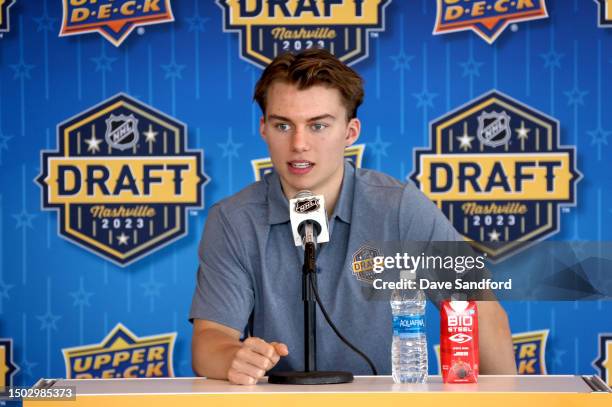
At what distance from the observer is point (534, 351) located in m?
3.55

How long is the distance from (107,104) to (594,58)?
174 cm

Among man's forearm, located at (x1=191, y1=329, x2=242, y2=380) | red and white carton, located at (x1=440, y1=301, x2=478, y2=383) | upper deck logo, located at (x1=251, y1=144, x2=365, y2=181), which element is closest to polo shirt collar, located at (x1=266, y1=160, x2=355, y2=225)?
man's forearm, located at (x1=191, y1=329, x2=242, y2=380)

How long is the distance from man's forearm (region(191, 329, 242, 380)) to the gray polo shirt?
0.17ft

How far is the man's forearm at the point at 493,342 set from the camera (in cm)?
216

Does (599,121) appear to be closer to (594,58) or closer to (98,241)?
(594,58)

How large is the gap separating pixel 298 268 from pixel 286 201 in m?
0.16

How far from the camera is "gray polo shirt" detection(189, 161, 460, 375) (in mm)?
2223

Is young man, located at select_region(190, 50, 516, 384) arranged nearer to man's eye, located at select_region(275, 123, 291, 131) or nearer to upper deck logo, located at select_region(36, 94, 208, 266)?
man's eye, located at select_region(275, 123, 291, 131)

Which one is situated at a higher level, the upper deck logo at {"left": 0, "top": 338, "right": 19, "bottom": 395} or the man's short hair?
the man's short hair

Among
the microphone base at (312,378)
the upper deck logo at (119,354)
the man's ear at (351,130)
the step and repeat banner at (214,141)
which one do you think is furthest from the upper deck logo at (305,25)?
the microphone base at (312,378)

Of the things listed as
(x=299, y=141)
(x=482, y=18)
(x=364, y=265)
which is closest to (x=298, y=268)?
(x=364, y=265)

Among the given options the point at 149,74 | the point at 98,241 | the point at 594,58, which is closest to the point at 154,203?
the point at 98,241

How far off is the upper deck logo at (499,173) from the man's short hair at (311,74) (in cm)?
127

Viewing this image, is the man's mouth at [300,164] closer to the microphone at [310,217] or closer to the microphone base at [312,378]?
the microphone at [310,217]
